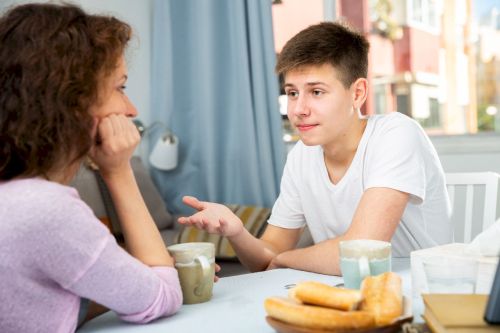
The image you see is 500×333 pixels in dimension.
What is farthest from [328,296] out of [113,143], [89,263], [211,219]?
[211,219]

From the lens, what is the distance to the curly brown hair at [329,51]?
5.85 feet

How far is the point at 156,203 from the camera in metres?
3.30

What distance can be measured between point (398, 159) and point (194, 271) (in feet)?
2.21

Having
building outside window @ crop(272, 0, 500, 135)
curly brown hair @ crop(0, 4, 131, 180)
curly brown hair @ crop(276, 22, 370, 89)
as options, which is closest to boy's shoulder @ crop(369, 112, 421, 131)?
curly brown hair @ crop(276, 22, 370, 89)

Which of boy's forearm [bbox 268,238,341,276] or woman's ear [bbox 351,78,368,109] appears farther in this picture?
woman's ear [bbox 351,78,368,109]

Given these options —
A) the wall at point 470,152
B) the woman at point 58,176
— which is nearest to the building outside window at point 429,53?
the wall at point 470,152

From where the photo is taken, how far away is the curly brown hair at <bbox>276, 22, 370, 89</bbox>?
5.85 feet

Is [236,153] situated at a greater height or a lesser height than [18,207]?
lesser

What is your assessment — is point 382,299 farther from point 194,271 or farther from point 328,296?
point 194,271

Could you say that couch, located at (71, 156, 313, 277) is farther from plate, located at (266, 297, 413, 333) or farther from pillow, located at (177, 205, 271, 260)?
plate, located at (266, 297, 413, 333)

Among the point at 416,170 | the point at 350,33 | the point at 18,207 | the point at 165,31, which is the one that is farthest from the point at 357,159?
the point at 165,31

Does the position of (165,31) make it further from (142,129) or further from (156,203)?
(156,203)

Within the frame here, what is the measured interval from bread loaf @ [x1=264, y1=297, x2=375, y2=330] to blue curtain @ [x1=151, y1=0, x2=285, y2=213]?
2551 millimetres

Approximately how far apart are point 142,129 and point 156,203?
433 mm
